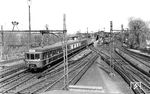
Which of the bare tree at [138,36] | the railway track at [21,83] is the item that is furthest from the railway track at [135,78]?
the bare tree at [138,36]

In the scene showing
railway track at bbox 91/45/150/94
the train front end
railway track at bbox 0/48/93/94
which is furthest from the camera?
the train front end

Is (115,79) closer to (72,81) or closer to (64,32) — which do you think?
(72,81)

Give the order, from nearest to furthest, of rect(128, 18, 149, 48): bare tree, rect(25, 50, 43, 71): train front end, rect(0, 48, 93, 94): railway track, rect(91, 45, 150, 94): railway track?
rect(0, 48, 93, 94): railway track < rect(91, 45, 150, 94): railway track < rect(25, 50, 43, 71): train front end < rect(128, 18, 149, 48): bare tree

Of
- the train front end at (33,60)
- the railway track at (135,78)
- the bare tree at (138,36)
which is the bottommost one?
the railway track at (135,78)

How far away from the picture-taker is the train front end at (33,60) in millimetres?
22812

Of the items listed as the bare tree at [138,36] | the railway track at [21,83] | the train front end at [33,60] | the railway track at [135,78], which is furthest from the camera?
the bare tree at [138,36]

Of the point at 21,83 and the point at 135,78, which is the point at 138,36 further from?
the point at 21,83

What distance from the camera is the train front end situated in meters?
22.8

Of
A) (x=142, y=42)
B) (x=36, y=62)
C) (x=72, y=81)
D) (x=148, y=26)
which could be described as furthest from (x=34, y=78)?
(x=148, y=26)

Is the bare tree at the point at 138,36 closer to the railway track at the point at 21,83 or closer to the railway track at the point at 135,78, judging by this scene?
the railway track at the point at 135,78

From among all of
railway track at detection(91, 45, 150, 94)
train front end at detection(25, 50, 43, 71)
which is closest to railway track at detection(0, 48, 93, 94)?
train front end at detection(25, 50, 43, 71)

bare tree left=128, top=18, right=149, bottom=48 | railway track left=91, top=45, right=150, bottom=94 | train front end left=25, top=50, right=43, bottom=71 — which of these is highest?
bare tree left=128, top=18, right=149, bottom=48

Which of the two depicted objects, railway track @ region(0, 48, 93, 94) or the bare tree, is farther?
the bare tree

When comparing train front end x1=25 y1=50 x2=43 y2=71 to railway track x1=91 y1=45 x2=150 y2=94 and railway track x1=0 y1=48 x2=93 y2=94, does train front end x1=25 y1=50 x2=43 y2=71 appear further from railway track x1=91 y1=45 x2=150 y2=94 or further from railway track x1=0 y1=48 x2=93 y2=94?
railway track x1=91 y1=45 x2=150 y2=94
